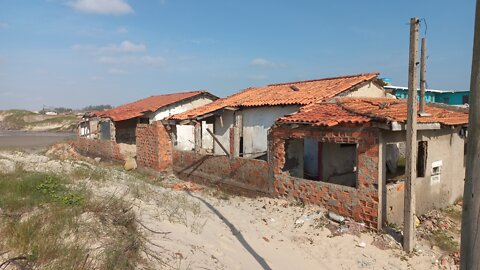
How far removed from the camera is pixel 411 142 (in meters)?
6.93

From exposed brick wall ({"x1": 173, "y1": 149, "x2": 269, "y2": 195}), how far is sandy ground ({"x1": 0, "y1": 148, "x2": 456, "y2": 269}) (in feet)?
4.80

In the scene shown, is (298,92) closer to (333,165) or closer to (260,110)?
(260,110)

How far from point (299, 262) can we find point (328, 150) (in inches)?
221

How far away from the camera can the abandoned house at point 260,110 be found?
40.5 ft

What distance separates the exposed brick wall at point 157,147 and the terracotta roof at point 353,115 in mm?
7224

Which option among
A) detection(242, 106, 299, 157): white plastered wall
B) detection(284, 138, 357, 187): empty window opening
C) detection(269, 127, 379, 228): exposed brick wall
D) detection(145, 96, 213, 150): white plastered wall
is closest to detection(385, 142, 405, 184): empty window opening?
detection(284, 138, 357, 187): empty window opening

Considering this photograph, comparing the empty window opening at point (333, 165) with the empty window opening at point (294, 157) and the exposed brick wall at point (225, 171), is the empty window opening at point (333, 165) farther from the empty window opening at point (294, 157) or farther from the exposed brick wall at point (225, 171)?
the exposed brick wall at point (225, 171)

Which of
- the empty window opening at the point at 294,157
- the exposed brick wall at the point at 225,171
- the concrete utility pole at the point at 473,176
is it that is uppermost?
the concrete utility pole at the point at 473,176

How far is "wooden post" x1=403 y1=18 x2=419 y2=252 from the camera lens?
6.61m

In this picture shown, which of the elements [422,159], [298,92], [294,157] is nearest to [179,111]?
[298,92]

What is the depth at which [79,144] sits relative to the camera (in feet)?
76.7

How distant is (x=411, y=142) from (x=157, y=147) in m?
11.1

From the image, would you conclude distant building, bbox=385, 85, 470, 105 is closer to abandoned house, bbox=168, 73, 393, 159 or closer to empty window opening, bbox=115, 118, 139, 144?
abandoned house, bbox=168, 73, 393, 159

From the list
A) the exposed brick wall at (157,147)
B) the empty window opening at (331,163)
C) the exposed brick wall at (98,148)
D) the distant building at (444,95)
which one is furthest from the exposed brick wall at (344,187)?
the distant building at (444,95)
